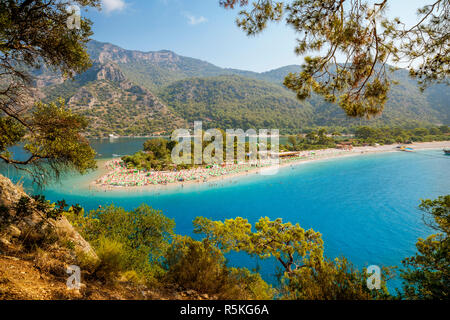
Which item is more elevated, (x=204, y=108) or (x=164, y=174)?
(x=204, y=108)

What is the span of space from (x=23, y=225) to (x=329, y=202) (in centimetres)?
3098

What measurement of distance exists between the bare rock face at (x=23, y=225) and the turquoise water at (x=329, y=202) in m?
12.8

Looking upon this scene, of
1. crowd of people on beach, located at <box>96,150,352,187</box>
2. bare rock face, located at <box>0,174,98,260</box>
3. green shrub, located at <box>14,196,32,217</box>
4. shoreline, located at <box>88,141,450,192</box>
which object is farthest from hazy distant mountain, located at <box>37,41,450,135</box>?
green shrub, located at <box>14,196,32,217</box>

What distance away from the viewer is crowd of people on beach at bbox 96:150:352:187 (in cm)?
3291

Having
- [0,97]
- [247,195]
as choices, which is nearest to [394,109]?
[247,195]

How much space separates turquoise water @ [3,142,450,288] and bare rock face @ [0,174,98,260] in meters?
12.8

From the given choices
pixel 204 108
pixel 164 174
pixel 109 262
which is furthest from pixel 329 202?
pixel 204 108

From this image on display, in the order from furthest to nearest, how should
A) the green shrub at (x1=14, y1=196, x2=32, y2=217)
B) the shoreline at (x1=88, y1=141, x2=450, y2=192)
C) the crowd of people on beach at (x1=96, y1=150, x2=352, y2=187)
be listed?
the crowd of people on beach at (x1=96, y1=150, x2=352, y2=187), the shoreline at (x1=88, y1=141, x2=450, y2=192), the green shrub at (x1=14, y1=196, x2=32, y2=217)

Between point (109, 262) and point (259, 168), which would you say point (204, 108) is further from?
point (109, 262)

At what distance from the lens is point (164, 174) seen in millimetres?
37562

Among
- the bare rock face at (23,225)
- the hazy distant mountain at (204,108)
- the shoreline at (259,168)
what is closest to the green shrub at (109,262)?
the bare rock face at (23,225)

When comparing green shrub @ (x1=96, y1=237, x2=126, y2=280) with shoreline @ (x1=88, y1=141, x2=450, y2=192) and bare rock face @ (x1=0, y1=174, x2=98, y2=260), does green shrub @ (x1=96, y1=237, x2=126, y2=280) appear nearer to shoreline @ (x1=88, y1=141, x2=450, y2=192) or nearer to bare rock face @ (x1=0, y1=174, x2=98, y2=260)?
bare rock face @ (x1=0, y1=174, x2=98, y2=260)

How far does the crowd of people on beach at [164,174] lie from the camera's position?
108ft
